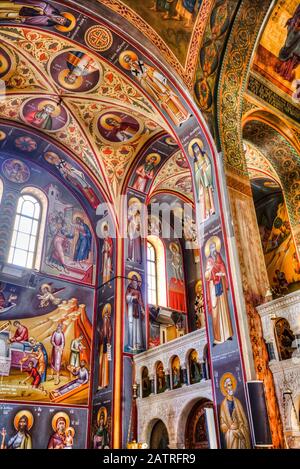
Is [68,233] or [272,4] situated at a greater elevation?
[272,4]

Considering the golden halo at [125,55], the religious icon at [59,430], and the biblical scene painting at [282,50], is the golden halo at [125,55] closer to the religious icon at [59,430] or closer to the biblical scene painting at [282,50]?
the biblical scene painting at [282,50]

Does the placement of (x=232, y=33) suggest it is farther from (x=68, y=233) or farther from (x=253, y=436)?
(x=253, y=436)

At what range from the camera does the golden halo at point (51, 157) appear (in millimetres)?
13857

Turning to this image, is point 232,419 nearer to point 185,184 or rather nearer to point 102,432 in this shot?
point 102,432

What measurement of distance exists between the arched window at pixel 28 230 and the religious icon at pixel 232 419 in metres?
7.33

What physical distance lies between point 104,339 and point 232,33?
9.32 metres

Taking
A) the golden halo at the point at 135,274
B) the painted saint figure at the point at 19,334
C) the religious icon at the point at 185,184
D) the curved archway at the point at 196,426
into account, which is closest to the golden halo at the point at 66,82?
the religious icon at the point at 185,184

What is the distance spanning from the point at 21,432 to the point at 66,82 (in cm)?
972

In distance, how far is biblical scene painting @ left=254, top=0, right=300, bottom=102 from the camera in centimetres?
1010

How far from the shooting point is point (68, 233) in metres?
13.8

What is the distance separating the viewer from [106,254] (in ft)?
44.9
